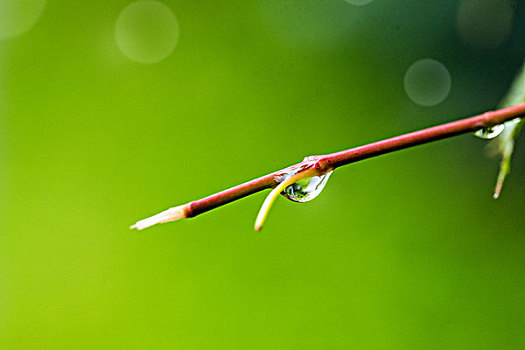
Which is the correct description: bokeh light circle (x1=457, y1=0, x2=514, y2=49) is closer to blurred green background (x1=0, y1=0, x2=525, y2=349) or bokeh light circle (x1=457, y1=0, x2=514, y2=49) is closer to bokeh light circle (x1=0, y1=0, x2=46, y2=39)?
blurred green background (x1=0, y1=0, x2=525, y2=349)

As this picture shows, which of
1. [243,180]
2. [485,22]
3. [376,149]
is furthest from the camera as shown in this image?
[243,180]

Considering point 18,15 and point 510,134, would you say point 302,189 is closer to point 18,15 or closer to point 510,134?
point 510,134

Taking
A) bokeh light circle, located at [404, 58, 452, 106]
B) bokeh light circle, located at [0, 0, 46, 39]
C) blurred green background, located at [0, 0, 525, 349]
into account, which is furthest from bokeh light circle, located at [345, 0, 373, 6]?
bokeh light circle, located at [0, 0, 46, 39]

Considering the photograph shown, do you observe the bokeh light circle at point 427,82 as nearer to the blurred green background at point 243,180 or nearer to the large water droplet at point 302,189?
the blurred green background at point 243,180

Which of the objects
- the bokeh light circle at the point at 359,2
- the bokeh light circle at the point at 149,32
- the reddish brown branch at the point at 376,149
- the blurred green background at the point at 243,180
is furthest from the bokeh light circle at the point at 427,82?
the reddish brown branch at the point at 376,149

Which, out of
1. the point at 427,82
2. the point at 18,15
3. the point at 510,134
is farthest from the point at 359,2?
the point at 510,134

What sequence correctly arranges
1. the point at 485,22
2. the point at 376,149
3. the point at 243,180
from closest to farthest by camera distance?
the point at 376,149 → the point at 485,22 → the point at 243,180

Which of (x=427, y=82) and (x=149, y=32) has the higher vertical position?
(x=149, y=32)
